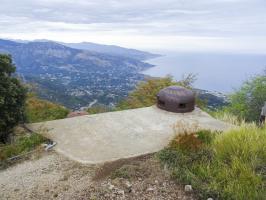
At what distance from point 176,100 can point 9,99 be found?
6.42 metres

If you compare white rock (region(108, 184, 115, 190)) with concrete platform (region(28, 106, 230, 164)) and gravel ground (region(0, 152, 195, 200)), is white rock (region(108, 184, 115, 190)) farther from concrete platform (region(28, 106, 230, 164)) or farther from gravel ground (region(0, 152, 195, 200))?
concrete platform (region(28, 106, 230, 164))

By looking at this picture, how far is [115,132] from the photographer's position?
35.7 ft

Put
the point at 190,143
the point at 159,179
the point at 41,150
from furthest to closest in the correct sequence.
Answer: the point at 41,150
the point at 190,143
the point at 159,179

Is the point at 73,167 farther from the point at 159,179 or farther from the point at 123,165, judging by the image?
the point at 159,179

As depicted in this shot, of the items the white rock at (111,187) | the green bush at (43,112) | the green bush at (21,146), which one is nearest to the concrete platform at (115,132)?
the green bush at (21,146)

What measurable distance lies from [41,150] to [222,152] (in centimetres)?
482

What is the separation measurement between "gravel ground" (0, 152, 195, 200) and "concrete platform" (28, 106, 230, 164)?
579mm

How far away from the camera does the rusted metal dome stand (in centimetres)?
1354

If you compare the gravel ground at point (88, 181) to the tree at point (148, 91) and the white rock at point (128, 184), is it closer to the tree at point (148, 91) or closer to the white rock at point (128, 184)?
the white rock at point (128, 184)

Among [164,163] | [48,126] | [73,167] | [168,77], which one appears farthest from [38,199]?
[168,77]

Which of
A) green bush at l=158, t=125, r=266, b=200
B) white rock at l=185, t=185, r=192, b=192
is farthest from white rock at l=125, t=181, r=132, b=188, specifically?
white rock at l=185, t=185, r=192, b=192

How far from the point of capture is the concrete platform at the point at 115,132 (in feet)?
30.1

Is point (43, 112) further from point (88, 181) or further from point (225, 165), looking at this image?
point (225, 165)

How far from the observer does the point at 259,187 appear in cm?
679
